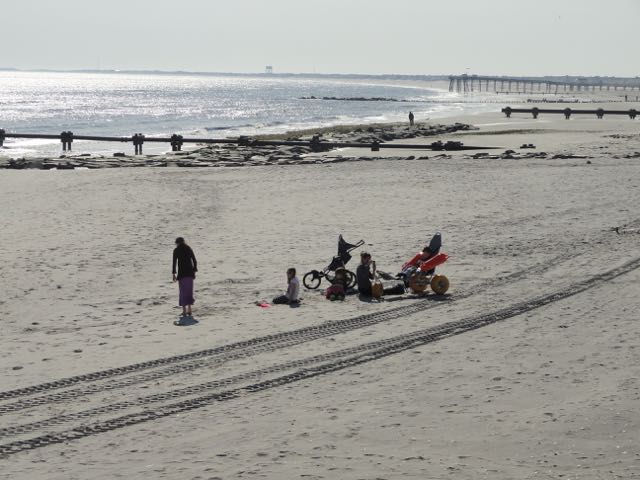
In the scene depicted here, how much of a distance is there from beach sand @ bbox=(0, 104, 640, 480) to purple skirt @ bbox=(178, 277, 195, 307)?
249 millimetres

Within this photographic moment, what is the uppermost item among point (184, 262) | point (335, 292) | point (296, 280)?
point (184, 262)

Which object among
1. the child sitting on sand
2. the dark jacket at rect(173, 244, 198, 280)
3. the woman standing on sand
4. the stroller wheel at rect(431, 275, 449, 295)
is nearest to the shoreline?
the stroller wheel at rect(431, 275, 449, 295)

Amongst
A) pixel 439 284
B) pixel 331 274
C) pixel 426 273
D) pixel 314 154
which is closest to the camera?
pixel 439 284

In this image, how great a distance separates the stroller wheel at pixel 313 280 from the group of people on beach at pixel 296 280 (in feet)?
1.54

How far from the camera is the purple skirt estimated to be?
12.2m

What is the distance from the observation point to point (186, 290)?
40.1 ft

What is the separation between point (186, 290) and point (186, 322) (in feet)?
1.83

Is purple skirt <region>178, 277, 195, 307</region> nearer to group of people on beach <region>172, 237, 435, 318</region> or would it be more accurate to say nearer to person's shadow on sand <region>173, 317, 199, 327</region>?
group of people on beach <region>172, 237, 435, 318</region>

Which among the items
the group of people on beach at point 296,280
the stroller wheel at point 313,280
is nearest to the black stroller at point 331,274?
the stroller wheel at point 313,280

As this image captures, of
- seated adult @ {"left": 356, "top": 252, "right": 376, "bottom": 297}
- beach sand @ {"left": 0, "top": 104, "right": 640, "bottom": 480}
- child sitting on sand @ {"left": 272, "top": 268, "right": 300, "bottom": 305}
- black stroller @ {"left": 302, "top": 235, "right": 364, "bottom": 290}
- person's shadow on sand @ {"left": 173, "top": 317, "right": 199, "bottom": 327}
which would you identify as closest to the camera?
beach sand @ {"left": 0, "top": 104, "right": 640, "bottom": 480}

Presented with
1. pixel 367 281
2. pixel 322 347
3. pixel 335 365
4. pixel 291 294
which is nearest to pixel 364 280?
pixel 367 281

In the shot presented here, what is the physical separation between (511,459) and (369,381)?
220 cm

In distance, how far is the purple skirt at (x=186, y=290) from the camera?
12.2 meters

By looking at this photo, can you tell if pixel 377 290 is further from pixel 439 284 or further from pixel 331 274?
pixel 331 274
